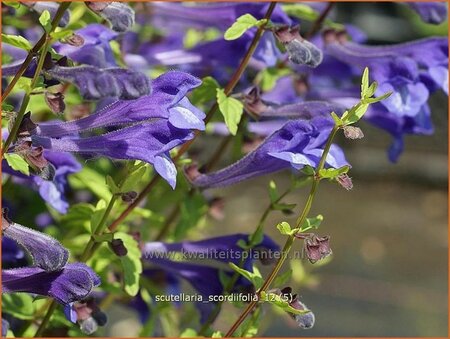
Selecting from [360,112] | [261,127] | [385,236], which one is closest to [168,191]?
[261,127]

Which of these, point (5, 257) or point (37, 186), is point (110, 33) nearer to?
point (37, 186)

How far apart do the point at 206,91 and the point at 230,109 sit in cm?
9

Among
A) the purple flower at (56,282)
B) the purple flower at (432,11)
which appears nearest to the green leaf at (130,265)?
the purple flower at (56,282)

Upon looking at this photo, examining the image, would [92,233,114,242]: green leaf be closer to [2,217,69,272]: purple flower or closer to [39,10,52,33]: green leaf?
[2,217,69,272]: purple flower

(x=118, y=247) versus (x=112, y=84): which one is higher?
(x=112, y=84)

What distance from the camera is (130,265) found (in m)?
1.11

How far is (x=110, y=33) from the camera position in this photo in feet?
3.78

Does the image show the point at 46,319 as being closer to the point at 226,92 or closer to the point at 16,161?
the point at 16,161

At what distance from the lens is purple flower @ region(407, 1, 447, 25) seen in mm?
1451

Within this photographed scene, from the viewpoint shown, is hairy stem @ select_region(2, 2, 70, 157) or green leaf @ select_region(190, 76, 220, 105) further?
green leaf @ select_region(190, 76, 220, 105)

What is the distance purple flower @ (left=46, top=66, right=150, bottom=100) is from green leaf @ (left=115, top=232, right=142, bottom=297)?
327 mm

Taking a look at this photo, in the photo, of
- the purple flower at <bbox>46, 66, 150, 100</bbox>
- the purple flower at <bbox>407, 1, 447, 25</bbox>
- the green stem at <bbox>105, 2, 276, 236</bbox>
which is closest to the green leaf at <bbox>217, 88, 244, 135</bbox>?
the green stem at <bbox>105, 2, 276, 236</bbox>

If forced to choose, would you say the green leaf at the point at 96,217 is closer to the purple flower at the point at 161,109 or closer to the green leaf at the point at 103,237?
the green leaf at the point at 103,237

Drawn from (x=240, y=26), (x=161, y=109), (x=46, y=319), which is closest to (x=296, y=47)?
(x=240, y=26)
